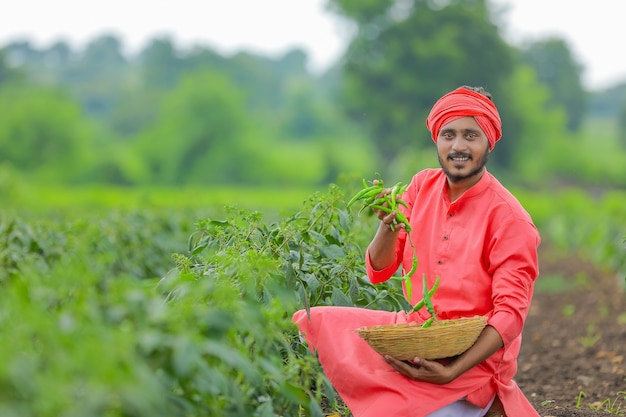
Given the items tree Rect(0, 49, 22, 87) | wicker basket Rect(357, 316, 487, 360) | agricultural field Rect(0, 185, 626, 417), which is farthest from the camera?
tree Rect(0, 49, 22, 87)

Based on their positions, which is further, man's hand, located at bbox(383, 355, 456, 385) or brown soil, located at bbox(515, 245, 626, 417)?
brown soil, located at bbox(515, 245, 626, 417)

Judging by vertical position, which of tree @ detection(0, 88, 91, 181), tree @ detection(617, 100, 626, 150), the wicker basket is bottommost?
the wicker basket

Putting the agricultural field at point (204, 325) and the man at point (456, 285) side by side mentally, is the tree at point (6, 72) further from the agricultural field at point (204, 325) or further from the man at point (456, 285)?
the man at point (456, 285)

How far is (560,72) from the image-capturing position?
314ft

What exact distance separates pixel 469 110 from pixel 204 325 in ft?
5.08

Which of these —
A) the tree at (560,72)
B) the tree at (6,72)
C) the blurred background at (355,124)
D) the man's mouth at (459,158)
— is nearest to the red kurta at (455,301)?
the man's mouth at (459,158)

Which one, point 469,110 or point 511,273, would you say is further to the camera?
point 469,110

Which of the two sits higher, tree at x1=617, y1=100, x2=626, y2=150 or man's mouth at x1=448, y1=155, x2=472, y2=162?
tree at x1=617, y1=100, x2=626, y2=150

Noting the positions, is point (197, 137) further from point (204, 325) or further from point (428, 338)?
point (204, 325)

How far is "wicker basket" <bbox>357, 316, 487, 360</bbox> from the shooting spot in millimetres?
3336

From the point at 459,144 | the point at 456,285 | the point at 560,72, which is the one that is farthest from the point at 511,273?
the point at 560,72

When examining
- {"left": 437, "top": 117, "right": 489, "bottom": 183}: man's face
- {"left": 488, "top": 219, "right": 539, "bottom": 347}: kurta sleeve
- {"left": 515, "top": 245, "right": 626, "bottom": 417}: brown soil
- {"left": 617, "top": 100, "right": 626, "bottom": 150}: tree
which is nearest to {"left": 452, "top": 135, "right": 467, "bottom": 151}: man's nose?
{"left": 437, "top": 117, "right": 489, "bottom": 183}: man's face

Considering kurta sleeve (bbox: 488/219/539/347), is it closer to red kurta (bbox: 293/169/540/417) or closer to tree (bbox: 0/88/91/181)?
red kurta (bbox: 293/169/540/417)

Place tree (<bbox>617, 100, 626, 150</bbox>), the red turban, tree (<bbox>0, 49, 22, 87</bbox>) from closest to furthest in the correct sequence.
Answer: the red turban < tree (<bbox>0, 49, 22, 87</bbox>) < tree (<bbox>617, 100, 626, 150</bbox>)
